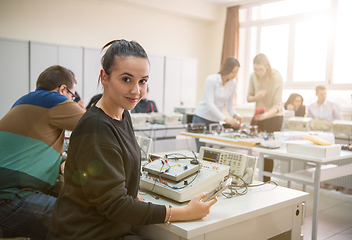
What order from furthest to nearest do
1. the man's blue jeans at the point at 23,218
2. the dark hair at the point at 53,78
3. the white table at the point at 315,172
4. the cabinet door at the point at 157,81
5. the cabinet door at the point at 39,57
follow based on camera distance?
the cabinet door at the point at 157,81 → the cabinet door at the point at 39,57 → the white table at the point at 315,172 → the dark hair at the point at 53,78 → the man's blue jeans at the point at 23,218

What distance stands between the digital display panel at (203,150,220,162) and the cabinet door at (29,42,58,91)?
3.46 m

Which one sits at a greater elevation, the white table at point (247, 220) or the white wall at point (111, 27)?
the white wall at point (111, 27)

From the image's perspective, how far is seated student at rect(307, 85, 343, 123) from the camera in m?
4.38

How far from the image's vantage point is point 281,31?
5902 millimetres

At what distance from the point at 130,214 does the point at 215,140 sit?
2142 millimetres

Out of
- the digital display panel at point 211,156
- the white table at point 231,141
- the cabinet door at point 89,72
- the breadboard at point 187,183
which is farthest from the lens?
the cabinet door at point 89,72

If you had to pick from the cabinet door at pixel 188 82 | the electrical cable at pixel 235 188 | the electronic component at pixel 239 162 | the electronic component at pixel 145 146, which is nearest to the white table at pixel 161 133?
the cabinet door at pixel 188 82

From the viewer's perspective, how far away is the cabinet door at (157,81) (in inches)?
220

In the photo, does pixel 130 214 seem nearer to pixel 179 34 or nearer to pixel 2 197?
pixel 2 197

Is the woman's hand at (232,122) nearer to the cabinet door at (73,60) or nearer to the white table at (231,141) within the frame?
the white table at (231,141)

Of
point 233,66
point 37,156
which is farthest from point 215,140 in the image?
point 37,156

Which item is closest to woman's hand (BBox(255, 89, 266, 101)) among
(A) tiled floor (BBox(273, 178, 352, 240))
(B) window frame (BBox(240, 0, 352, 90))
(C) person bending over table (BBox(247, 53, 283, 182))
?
(C) person bending over table (BBox(247, 53, 283, 182))

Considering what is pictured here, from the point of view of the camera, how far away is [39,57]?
4371mm

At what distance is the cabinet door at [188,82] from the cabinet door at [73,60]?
2128mm
